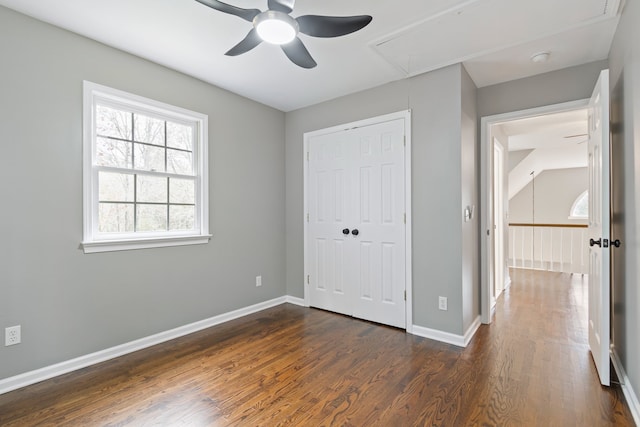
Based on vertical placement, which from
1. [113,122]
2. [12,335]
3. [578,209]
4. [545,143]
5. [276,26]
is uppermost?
[545,143]

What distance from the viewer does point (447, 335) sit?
2854mm

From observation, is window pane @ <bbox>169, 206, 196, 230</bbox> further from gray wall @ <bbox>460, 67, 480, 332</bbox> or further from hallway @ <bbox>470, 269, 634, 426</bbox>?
hallway @ <bbox>470, 269, 634, 426</bbox>

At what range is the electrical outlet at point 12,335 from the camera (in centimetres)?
205

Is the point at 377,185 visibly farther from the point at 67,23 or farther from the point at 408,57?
the point at 67,23

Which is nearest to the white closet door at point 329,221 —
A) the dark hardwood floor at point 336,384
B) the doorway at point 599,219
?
the dark hardwood floor at point 336,384

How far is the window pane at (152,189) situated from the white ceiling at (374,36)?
1.06 m

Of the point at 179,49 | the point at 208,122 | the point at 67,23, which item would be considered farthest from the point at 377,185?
the point at 67,23

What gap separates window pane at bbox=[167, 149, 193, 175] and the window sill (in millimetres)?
663

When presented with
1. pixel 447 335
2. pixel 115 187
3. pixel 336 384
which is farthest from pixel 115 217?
pixel 447 335

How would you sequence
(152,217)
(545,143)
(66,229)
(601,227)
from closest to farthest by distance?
1. (601,227)
2. (66,229)
3. (152,217)
4. (545,143)

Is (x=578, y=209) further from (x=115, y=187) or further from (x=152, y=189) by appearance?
(x=115, y=187)

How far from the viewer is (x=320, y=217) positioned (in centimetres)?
384

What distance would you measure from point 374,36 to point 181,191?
2235mm

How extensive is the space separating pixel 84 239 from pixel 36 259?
11.9 inches
